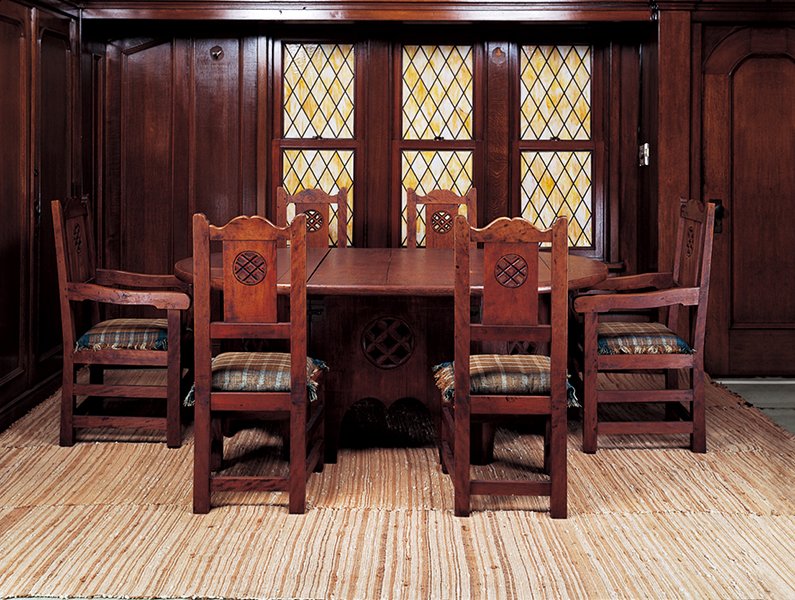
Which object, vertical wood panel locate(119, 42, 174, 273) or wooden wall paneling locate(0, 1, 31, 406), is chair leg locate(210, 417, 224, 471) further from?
vertical wood panel locate(119, 42, 174, 273)

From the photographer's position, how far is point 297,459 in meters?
3.11

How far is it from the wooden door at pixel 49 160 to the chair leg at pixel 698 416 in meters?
3.09

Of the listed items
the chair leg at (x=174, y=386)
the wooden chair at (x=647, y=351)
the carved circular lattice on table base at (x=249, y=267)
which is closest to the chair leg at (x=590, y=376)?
the wooden chair at (x=647, y=351)

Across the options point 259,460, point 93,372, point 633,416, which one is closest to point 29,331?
point 93,372

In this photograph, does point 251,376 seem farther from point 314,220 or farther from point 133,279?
point 314,220

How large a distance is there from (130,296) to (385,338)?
1047mm

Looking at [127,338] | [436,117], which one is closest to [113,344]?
[127,338]

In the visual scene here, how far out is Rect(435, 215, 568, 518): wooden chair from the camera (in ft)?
9.70

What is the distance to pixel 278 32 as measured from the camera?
5512 millimetres

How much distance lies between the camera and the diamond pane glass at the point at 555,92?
5.59 meters

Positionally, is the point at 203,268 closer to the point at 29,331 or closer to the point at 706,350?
the point at 29,331

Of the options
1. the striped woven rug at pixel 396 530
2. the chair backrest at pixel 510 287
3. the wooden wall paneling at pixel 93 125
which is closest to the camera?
the striped woven rug at pixel 396 530

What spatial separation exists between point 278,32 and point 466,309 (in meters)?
3.09

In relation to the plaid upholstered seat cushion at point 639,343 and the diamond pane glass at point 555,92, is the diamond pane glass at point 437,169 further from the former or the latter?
the plaid upholstered seat cushion at point 639,343
